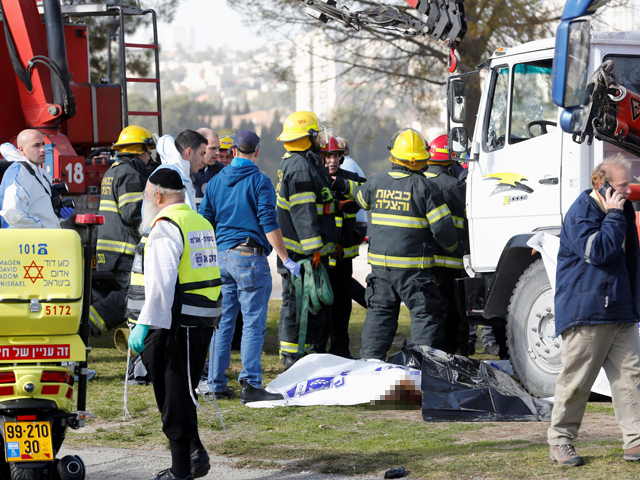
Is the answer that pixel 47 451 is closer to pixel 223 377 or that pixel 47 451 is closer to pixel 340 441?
pixel 340 441

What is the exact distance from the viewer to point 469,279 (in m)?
6.77

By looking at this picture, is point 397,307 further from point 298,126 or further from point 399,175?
point 298,126

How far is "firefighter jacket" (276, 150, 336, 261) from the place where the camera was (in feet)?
23.2

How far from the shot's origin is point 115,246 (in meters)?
7.57

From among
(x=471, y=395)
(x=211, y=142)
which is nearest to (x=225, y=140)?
(x=211, y=142)

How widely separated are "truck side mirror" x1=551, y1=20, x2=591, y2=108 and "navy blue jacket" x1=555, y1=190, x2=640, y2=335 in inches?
31.3

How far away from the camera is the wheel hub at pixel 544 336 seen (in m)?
5.97

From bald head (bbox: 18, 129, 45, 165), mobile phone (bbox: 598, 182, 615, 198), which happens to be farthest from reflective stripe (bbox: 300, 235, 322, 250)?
mobile phone (bbox: 598, 182, 615, 198)

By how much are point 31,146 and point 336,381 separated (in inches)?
117

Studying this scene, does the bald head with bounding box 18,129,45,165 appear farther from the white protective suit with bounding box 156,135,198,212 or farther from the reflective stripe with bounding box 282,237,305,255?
the reflective stripe with bounding box 282,237,305,255

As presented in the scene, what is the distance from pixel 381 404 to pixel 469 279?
140cm

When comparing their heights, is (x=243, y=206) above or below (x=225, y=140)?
below

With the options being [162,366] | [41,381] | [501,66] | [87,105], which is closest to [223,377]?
[162,366]

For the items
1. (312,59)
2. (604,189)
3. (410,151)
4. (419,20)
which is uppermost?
(312,59)
